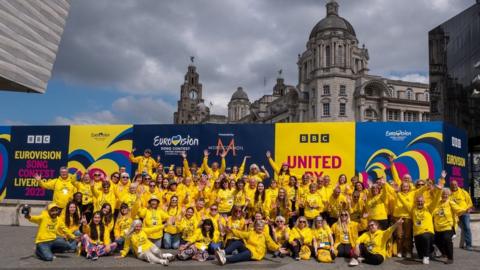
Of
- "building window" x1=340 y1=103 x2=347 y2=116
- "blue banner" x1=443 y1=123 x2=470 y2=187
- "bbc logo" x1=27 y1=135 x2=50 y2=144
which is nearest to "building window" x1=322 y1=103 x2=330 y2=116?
"building window" x1=340 y1=103 x2=347 y2=116

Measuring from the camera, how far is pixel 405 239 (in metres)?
8.58

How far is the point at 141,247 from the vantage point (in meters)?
8.03

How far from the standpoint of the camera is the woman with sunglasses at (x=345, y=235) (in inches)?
332

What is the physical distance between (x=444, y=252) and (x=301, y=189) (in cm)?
317

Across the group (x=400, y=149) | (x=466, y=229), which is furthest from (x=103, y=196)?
(x=466, y=229)

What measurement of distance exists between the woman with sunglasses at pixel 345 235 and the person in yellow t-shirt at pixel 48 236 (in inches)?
217

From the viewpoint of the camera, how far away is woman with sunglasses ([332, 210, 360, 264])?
845cm

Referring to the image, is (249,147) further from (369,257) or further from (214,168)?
(369,257)

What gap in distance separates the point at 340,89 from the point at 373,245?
176 ft

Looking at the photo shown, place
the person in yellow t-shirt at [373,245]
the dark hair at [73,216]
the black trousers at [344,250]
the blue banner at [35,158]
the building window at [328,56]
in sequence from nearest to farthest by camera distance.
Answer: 1. the person in yellow t-shirt at [373,245]
2. the black trousers at [344,250]
3. the dark hair at [73,216]
4. the blue banner at [35,158]
5. the building window at [328,56]

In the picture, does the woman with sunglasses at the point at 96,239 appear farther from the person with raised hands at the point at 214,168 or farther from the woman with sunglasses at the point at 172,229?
the person with raised hands at the point at 214,168

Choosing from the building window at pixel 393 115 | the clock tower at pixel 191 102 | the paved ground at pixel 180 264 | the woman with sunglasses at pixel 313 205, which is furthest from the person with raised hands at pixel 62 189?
the clock tower at pixel 191 102

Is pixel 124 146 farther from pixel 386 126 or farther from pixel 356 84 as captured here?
pixel 356 84

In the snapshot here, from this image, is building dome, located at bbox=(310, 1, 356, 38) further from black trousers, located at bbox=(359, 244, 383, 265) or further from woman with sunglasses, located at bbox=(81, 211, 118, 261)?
woman with sunglasses, located at bbox=(81, 211, 118, 261)
